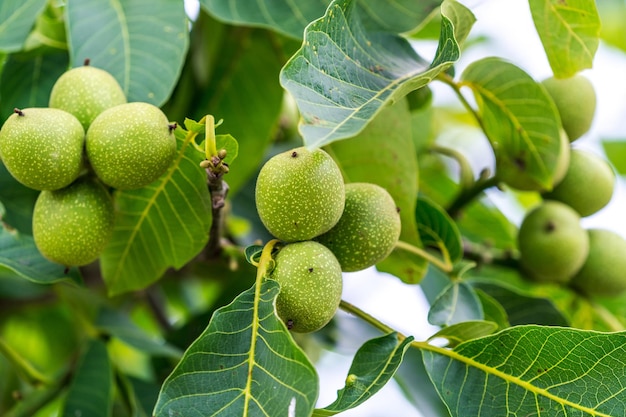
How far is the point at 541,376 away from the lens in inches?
32.4

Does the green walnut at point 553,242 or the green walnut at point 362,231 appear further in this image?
the green walnut at point 553,242

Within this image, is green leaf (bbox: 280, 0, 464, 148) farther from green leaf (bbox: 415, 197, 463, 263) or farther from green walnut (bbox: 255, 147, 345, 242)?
green leaf (bbox: 415, 197, 463, 263)

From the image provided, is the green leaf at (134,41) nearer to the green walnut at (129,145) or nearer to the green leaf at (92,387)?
the green walnut at (129,145)

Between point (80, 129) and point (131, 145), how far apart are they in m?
0.09

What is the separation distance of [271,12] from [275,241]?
43 cm

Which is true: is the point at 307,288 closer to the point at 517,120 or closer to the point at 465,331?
the point at 465,331

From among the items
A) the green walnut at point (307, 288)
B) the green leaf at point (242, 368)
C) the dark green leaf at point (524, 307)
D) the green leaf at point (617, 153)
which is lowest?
the green leaf at point (617, 153)

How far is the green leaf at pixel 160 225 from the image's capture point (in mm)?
893

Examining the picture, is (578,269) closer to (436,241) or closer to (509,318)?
(509,318)

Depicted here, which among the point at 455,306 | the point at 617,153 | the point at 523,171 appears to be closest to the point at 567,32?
the point at 523,171

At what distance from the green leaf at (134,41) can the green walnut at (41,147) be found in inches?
6.5

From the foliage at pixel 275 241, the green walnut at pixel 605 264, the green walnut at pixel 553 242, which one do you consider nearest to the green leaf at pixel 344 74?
the foliage at pixel 275 241

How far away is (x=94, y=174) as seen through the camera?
87cm

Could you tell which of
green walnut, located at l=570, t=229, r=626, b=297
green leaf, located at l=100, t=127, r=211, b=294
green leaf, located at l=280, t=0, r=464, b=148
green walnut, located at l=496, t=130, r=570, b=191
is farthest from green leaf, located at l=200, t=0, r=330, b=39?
green walnut, located at l=570, t=229, r=626, b=297
